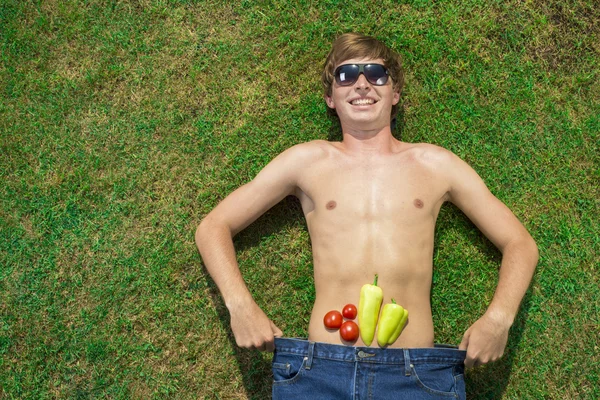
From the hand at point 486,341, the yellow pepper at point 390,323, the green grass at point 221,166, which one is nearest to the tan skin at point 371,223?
the hand at point 486,341

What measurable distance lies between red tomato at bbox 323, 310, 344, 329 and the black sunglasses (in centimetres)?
206

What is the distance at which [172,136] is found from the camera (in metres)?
5.53

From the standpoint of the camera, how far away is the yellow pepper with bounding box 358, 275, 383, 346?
4402mm

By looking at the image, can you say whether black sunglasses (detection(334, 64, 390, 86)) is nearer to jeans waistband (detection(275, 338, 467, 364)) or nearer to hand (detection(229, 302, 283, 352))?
hand (detection(229, 302, 283, 352))

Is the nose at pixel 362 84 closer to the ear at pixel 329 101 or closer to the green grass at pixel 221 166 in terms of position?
the ear at pixel 329 101

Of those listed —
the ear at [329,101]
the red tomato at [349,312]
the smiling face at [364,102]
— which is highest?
the smiling face at [364,102]

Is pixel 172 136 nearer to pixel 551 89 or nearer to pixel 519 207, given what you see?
pixel 519 207

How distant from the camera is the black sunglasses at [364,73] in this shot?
191 inches

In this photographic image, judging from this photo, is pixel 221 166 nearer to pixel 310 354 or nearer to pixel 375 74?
pixel 375 74

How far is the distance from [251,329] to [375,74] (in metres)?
2.53

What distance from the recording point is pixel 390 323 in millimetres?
4363

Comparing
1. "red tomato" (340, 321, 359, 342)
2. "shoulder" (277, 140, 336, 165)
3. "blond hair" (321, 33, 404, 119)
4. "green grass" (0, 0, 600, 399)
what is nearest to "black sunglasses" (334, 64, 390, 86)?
"blond hair" (321, 33, 404, 119)

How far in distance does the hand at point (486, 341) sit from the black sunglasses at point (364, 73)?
2.30 metres

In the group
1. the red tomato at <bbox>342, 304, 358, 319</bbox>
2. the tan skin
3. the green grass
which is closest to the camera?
the red tomato at <bbox>342, 304, 358, 319</bbox>
